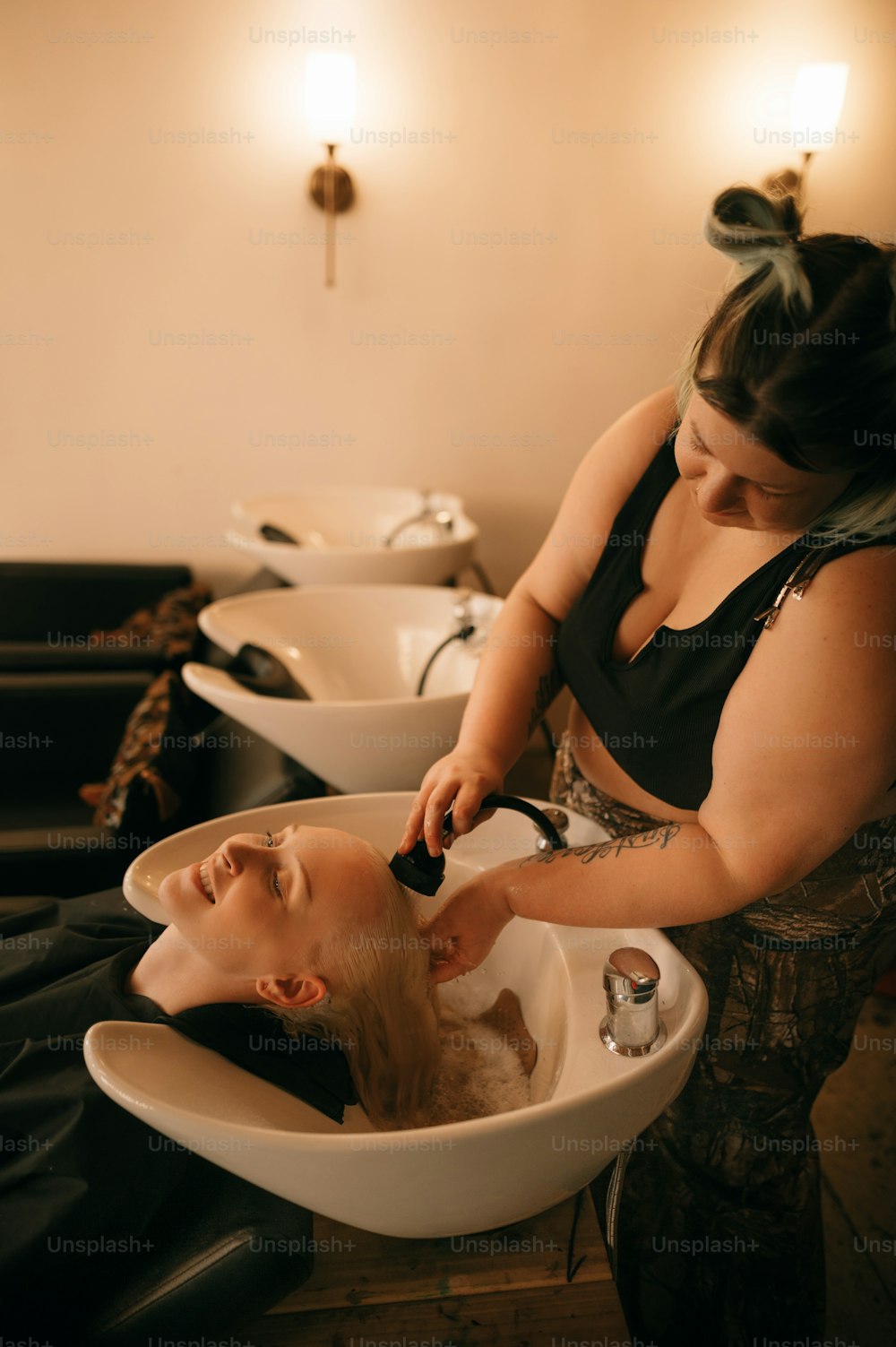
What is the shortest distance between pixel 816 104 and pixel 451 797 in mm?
2412

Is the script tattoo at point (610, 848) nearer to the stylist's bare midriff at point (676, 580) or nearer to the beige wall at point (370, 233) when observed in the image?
the stylist's bare midriff at point (676, 580)

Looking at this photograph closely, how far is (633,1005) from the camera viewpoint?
2.53 ft

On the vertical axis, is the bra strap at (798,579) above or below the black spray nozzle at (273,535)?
above

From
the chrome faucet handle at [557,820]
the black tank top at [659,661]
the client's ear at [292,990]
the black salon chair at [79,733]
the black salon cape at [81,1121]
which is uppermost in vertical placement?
the black tank top at [659,661]

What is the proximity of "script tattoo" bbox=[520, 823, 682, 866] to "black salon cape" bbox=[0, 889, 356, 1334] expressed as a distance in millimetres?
295

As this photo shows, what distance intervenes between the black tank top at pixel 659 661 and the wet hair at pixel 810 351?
8 centimetres

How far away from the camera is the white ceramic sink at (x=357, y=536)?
2.10 meters

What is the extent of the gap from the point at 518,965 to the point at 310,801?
0.31 m

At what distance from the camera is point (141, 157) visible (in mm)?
2396

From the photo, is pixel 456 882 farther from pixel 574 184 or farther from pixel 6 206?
pixel 6 206

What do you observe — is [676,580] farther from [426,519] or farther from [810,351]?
[426,519]

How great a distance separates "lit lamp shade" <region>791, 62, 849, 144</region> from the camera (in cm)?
234

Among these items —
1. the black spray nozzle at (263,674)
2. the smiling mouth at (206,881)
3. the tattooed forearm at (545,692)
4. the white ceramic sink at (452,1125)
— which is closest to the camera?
the white ceramic sink at (452,1125)

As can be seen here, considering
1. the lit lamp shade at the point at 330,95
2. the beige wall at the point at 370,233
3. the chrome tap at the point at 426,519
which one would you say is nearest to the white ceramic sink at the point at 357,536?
the chrome tap at the point at 426,519
